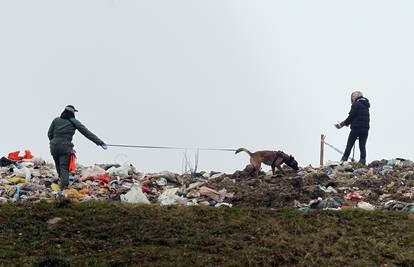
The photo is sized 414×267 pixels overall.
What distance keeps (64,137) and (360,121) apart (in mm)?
8781

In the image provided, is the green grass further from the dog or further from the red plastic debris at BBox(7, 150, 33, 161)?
the red plastic debris at BBox(7, 150, 33, 161)

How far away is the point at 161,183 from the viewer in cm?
1669

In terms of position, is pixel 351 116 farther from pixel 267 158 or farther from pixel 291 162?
pixel 267 158

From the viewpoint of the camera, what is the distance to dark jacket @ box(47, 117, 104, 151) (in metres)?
14.4

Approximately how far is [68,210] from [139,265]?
2870 millimetres

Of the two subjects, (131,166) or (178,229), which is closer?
(178,229)

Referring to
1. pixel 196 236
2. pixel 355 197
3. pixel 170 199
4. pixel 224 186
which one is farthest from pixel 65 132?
pixel 355 197

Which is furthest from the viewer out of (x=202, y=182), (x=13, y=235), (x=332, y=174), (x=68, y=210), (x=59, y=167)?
(x=332, y=174)

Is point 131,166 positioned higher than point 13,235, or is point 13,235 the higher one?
point 131,166

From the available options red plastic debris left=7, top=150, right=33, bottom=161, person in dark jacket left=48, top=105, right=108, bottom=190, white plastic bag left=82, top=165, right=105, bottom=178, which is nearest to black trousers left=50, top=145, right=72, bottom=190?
person in dark jacket left=48, top=105, right=108, bottom=190

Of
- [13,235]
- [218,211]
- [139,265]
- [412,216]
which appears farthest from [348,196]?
[13,235]

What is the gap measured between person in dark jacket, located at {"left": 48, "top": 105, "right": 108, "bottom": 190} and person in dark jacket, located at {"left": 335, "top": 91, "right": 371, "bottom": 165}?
7829 mm

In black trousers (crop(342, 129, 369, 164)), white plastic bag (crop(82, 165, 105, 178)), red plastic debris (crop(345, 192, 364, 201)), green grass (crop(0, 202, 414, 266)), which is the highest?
black trousers (crop(342, 129, 369, 164))

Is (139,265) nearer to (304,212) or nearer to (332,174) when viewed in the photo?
(304,212)
